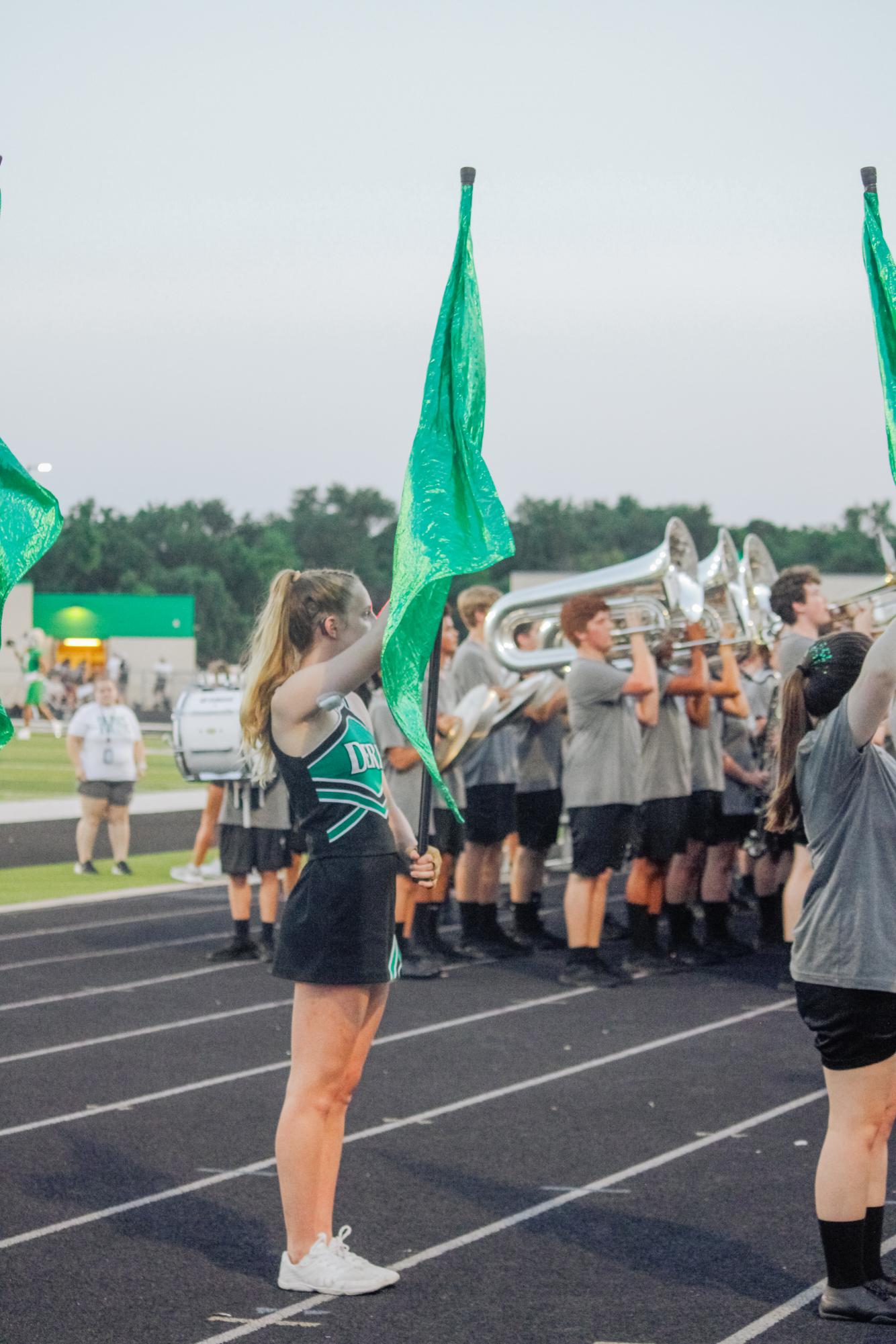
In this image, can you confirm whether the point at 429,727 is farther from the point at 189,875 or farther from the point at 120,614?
the point at 120,614

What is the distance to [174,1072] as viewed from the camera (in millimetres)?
6957

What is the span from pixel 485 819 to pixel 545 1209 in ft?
17.1

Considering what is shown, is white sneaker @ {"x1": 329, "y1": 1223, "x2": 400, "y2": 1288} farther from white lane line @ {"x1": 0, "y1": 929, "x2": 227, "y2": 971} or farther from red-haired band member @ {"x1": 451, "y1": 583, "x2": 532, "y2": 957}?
red-haired band member @ {"x1": 451, "y1": 583, "x2": 532, "y2": 957}

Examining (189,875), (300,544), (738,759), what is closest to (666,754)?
(738,759)

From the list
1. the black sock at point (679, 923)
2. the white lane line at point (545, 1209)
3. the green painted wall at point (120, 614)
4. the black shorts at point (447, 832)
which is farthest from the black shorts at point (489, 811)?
the green painted wall at point (120, 614)

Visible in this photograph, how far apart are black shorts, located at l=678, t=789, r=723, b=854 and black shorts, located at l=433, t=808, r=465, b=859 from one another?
1352mm

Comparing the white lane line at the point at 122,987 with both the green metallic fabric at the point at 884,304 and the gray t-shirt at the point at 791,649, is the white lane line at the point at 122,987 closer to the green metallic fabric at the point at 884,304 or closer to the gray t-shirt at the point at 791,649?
Answer: the gray t-shirt at the point at 791,649

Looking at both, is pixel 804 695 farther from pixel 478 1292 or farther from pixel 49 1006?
pixel 49 1006

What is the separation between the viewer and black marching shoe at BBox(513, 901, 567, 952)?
10625mm

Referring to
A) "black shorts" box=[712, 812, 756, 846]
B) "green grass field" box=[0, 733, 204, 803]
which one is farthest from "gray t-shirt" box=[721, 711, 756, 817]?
"green grass field" box=[0, 733, 204, 803]

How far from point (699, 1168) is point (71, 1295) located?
2162 millimetres

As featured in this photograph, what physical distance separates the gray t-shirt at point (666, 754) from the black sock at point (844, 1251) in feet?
17.4

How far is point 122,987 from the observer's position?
9.05 m

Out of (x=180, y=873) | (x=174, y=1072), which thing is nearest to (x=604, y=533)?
(x=180, y=873)
